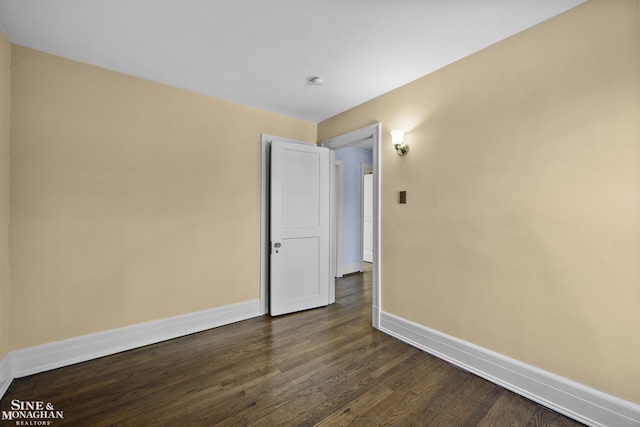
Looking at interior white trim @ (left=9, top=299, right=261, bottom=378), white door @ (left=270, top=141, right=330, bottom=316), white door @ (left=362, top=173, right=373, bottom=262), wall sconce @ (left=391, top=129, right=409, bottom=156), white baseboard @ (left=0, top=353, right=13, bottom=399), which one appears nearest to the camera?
white baseboard @ (left=0, top=353, right=13, bottom=399)

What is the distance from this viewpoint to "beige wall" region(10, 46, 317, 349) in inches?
83.7

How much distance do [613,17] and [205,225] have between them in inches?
138

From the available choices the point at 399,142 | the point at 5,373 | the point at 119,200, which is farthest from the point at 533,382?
the point at 5,373

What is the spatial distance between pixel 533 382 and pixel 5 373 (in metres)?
3.73

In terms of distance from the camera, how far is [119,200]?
2465mm

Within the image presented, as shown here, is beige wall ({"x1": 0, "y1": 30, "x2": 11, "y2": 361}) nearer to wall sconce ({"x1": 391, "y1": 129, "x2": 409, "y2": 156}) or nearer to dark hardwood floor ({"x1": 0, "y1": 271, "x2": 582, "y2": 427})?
dark hardwood floor ({"x1": 0, "y1": 271, "x2": 582, "y2": 427})

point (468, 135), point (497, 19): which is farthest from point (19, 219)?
point (497, 19)

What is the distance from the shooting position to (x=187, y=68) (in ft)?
7.89

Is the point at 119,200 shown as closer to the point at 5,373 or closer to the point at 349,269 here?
the point at 5,373

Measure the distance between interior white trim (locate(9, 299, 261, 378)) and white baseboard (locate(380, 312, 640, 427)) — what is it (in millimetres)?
2046

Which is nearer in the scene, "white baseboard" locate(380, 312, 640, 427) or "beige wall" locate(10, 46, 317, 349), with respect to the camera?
"white baseboard" locate(380, 312, 640, 427)

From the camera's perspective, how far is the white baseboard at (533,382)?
5.13ft

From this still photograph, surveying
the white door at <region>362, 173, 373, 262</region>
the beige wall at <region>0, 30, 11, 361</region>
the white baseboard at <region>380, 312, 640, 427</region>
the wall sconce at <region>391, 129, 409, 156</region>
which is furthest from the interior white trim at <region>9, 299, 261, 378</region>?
the white door at <region>362, 173, 373, 262</region>

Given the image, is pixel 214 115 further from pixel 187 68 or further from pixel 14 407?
pixel 14 407
